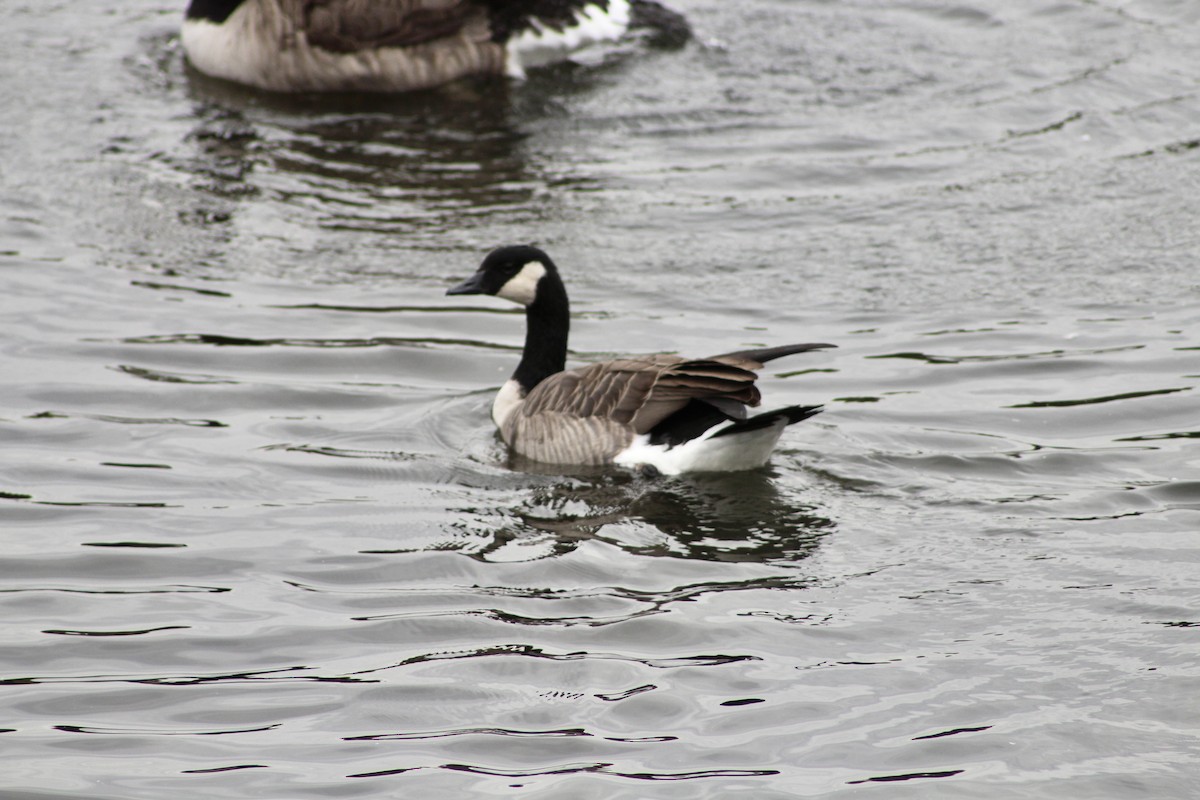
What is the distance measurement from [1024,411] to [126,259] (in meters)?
4.94

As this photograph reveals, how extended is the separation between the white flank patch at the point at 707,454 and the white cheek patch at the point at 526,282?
38.5 inches

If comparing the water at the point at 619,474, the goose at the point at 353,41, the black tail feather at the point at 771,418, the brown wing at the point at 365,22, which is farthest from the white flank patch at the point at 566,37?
the black tail feather at the point at 771,418

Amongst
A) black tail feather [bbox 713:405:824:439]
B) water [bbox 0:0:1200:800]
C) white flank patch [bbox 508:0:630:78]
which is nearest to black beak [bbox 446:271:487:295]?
water [bbox 0:0:1200:800]

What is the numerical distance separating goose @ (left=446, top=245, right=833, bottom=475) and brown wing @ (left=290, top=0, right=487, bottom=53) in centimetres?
502

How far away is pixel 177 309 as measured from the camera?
847 centimetres

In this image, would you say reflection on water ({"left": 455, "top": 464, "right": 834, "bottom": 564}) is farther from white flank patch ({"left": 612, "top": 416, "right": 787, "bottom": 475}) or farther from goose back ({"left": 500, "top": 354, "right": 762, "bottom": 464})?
goose back ({"left": 500, "top": 354, "right": 762, "bottom": 464})

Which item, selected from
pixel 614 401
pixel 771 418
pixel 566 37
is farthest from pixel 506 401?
pixel 566 37

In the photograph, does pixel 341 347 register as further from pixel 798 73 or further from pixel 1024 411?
pixel 798 73

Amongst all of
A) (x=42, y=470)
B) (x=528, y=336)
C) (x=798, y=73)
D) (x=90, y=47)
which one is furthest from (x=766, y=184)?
(x=90, y=47)

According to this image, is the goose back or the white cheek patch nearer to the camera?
the goose back

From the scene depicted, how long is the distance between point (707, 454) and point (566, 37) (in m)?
6.58

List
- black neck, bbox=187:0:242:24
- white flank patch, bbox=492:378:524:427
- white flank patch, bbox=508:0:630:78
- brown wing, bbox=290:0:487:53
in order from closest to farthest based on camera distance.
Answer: white flank patch, bbox=492:378:524:427 < brown wing, bbox=290:0:487:53 < black neck, bbox=187:0:242:24 < white flank patch, bbox=508:0:630:78

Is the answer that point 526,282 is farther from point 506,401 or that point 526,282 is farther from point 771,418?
point 771,418

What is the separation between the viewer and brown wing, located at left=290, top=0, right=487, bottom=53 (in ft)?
39.1
